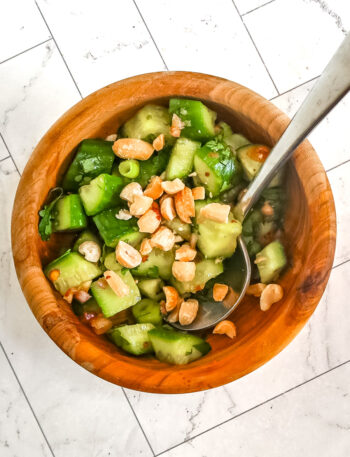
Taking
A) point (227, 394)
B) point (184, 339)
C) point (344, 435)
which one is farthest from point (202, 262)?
point (344, 435)

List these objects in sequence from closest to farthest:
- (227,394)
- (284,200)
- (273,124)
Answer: (273,124) → (284,200) → (227,394)

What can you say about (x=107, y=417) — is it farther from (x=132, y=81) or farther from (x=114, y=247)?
(x=132, y=81)

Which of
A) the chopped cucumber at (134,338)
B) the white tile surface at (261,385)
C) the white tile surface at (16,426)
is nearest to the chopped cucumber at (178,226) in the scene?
the chopped cucumber at (134,338)

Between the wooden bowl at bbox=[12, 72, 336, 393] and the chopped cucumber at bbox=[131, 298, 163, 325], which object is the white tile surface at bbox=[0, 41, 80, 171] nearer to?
the wooden bowl at bbox=[12, 72, 336, 393]

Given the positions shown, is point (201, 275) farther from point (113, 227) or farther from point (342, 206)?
point (342, 206)

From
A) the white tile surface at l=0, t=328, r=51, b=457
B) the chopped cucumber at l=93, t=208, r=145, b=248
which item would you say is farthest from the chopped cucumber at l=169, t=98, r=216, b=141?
the white tile surface at l=0, t=328, r=51, b=457
